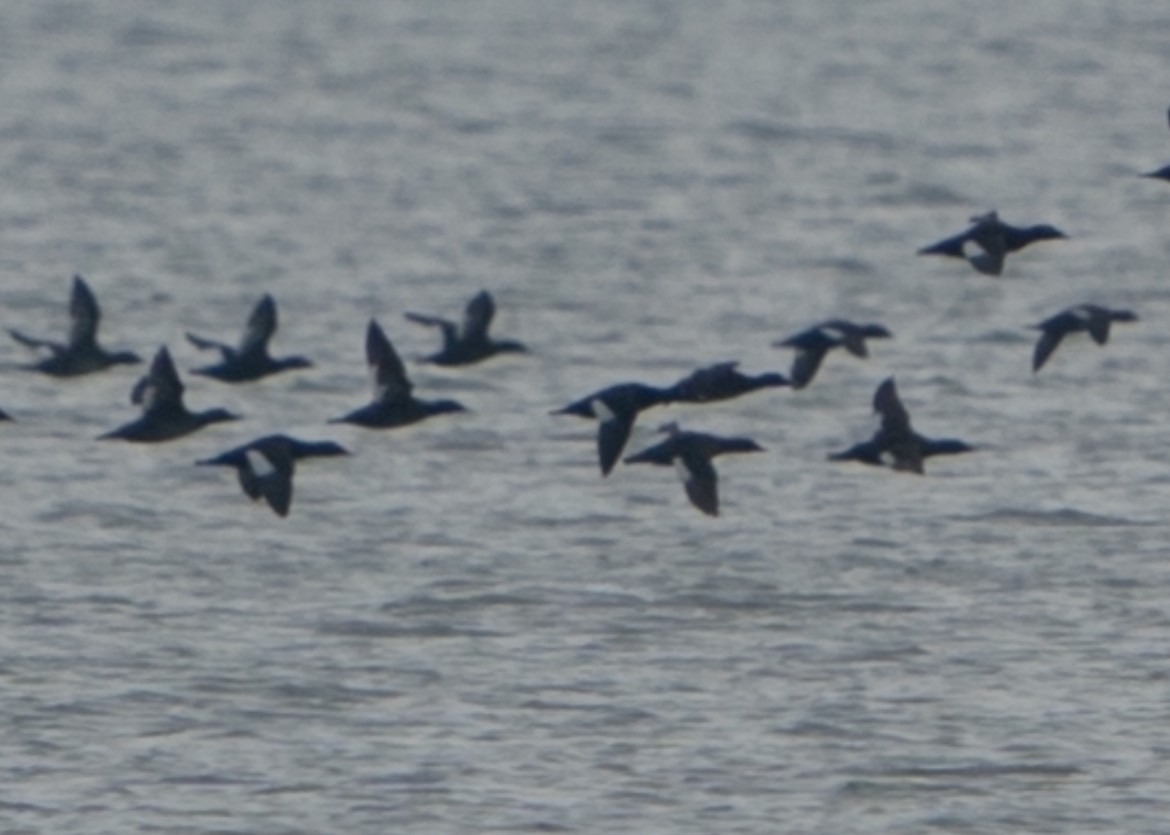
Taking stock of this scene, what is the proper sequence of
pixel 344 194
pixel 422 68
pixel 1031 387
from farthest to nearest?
pixel 422 68
pixel 344 194
pixel 1031 387

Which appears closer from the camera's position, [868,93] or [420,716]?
[420,716]

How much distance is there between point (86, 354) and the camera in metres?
23.2

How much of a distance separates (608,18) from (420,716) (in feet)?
207

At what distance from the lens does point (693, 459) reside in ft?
68.4

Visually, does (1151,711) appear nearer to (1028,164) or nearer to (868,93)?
(1028,164)

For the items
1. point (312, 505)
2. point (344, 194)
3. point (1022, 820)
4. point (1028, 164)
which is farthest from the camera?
point (1028, 164)

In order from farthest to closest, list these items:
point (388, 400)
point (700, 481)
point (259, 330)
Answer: point (259, 330), point (388, 400), point (700, 481)

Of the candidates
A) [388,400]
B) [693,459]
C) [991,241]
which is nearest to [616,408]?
[693,459]

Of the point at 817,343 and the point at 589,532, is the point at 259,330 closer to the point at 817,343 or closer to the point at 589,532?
the point at 589,532

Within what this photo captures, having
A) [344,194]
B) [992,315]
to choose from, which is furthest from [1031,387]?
[344,194]

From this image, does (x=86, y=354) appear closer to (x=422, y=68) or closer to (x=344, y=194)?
(x=344, y=194)

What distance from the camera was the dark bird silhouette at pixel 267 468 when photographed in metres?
20.4

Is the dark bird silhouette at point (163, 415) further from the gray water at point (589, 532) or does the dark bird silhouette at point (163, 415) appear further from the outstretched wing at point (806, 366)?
the outstretched wing at point (806, 366)

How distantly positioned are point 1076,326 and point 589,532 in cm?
321
